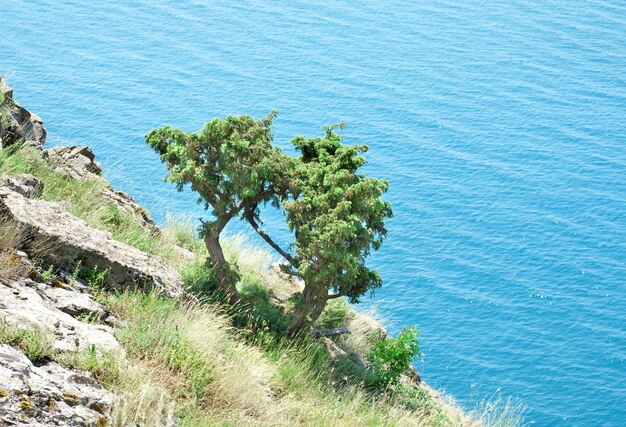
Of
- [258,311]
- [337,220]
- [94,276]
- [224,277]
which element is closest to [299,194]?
[337,220]

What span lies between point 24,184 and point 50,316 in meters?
3.92

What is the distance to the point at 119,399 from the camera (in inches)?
233

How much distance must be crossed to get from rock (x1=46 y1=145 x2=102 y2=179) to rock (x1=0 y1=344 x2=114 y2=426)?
7.61m

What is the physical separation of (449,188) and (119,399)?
18403mm

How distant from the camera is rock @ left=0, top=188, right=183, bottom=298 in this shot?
8.37 meters

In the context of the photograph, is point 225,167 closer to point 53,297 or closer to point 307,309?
point 307,309

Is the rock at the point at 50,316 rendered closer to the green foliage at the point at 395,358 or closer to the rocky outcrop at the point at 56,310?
the rocky outcrop at the point at 56,310

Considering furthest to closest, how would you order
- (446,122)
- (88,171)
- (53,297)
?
(446,122) → (88,171) → (53,297)

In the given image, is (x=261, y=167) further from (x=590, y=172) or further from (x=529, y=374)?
(x=590, y=172)

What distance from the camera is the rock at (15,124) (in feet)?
41.9

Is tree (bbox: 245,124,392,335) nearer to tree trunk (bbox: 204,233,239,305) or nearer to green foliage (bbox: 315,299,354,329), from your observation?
tree trunk (bbox: 204,233,239,305)

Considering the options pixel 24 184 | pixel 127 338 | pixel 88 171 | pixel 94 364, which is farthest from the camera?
pixel 88 171

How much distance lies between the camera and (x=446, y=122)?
88.6 feet

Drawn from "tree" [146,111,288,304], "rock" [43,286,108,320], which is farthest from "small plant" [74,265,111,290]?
"tree" [146,111,288,304]
